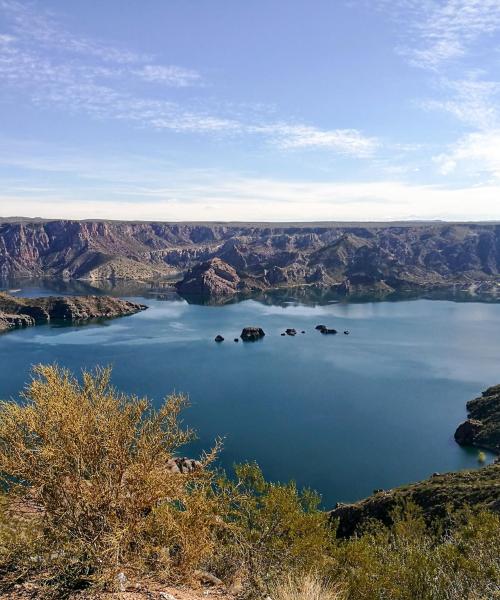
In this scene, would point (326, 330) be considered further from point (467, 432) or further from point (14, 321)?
point (14, 321)

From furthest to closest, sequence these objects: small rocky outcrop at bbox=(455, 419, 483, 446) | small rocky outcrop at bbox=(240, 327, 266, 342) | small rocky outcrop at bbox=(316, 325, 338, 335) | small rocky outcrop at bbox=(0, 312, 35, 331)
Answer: small rocky outcrop at bbox=(0, 312, 35, 331) < small rocky outcrop at bbox=(316, 325, 338, 335) < small rocky outcrop at bbox=(240, 327, 266, 342) < small rocky outcrop at bbox=(455, 419, 483, 446)

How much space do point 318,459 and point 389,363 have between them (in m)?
62.3

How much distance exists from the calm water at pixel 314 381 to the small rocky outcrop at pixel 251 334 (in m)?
3.32

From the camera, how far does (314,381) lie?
346 ft

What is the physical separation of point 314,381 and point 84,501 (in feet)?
308

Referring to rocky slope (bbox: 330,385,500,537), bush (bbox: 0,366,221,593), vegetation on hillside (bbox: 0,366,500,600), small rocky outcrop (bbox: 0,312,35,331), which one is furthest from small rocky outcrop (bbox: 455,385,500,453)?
small rocky outcrop (bbox: 0,312,35,331)

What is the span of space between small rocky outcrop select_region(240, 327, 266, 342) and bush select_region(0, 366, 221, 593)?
13800 centimetres

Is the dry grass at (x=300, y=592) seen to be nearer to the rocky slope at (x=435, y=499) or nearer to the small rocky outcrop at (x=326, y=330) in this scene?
the rocky slope at (x=435, y=499)

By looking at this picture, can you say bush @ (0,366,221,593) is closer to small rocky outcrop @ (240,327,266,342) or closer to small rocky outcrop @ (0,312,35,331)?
small rocky outcrop @ (240,327,266,342)

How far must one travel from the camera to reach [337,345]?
477 ft

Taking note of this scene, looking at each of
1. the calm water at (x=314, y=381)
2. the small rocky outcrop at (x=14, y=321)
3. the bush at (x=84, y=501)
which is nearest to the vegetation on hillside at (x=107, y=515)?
the bush at (x=84, y=501)

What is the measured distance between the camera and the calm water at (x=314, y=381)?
65.5 metres

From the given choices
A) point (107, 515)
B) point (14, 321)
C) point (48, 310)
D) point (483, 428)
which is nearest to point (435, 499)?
point (107, 515)

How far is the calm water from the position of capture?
6550cm
